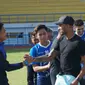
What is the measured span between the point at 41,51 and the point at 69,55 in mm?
814

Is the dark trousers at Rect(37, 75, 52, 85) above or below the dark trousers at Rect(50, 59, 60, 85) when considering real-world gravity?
below

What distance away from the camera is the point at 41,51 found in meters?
5.39

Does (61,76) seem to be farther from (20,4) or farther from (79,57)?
(20,4)

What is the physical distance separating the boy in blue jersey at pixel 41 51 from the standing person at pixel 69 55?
62cm

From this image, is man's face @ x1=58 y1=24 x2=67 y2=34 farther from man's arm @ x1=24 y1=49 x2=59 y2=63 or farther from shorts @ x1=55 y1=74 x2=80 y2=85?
shorts @ x1=55 y1=74 x2=80 y2=85

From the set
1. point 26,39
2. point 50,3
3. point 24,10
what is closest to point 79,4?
point 50,3

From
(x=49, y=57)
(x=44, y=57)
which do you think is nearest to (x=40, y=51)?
(x=44, y=57)

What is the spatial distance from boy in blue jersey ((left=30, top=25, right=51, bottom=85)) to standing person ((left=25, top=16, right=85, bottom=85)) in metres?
0.62

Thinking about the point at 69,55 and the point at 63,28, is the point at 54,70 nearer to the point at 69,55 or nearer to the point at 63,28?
the point at 69,55

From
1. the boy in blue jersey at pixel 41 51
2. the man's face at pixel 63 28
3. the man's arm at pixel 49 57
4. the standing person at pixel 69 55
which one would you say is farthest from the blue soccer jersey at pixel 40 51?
the man's face at pixel 63 28

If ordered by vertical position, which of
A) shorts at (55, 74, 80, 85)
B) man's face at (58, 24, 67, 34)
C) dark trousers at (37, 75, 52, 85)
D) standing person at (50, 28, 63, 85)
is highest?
man's face at (58, 24, 67, 34)

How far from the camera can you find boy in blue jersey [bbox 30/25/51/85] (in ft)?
17.5

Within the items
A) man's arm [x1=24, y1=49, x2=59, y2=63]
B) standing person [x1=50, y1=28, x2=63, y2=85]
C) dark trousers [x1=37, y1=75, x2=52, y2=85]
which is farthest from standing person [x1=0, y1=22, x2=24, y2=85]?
dark trousers [x1=37, y1=75, x2=52, y2=85]

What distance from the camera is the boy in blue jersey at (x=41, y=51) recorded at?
533 centimetres
